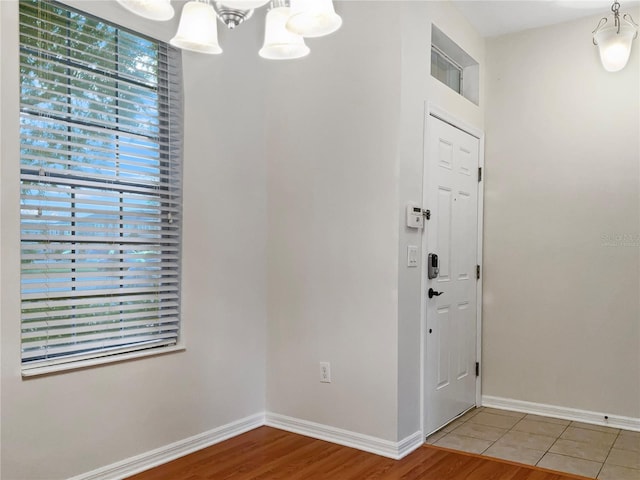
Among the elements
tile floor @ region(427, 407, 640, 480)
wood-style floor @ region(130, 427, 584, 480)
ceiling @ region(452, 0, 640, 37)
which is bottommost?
tile floor @ region(427, 407, 640, 480)

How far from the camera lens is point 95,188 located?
2.62 metres

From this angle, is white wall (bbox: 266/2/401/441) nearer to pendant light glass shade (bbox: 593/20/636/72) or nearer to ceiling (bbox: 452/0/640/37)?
ceiling (bbox: 452/0/640/37)

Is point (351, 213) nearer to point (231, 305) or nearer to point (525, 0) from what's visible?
point (231, 305)

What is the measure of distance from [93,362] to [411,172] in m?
2.00

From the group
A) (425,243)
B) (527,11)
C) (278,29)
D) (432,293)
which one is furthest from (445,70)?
(278,29)

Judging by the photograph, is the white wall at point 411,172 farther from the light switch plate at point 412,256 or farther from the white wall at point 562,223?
the white wall at point 562,223

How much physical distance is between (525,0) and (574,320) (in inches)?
87.4

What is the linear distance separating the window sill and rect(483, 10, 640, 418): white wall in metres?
2.46

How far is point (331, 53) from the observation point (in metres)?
3.32

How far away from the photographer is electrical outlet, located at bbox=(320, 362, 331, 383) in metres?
3.30

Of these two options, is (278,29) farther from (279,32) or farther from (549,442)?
(549,442)

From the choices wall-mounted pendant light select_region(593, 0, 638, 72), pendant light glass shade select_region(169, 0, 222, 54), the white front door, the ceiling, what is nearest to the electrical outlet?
the white front door

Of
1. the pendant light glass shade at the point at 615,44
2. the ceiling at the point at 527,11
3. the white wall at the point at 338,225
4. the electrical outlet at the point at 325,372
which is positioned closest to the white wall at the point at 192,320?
the white wall at the point at 338,225

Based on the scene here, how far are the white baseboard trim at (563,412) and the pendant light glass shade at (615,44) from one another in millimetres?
2344
